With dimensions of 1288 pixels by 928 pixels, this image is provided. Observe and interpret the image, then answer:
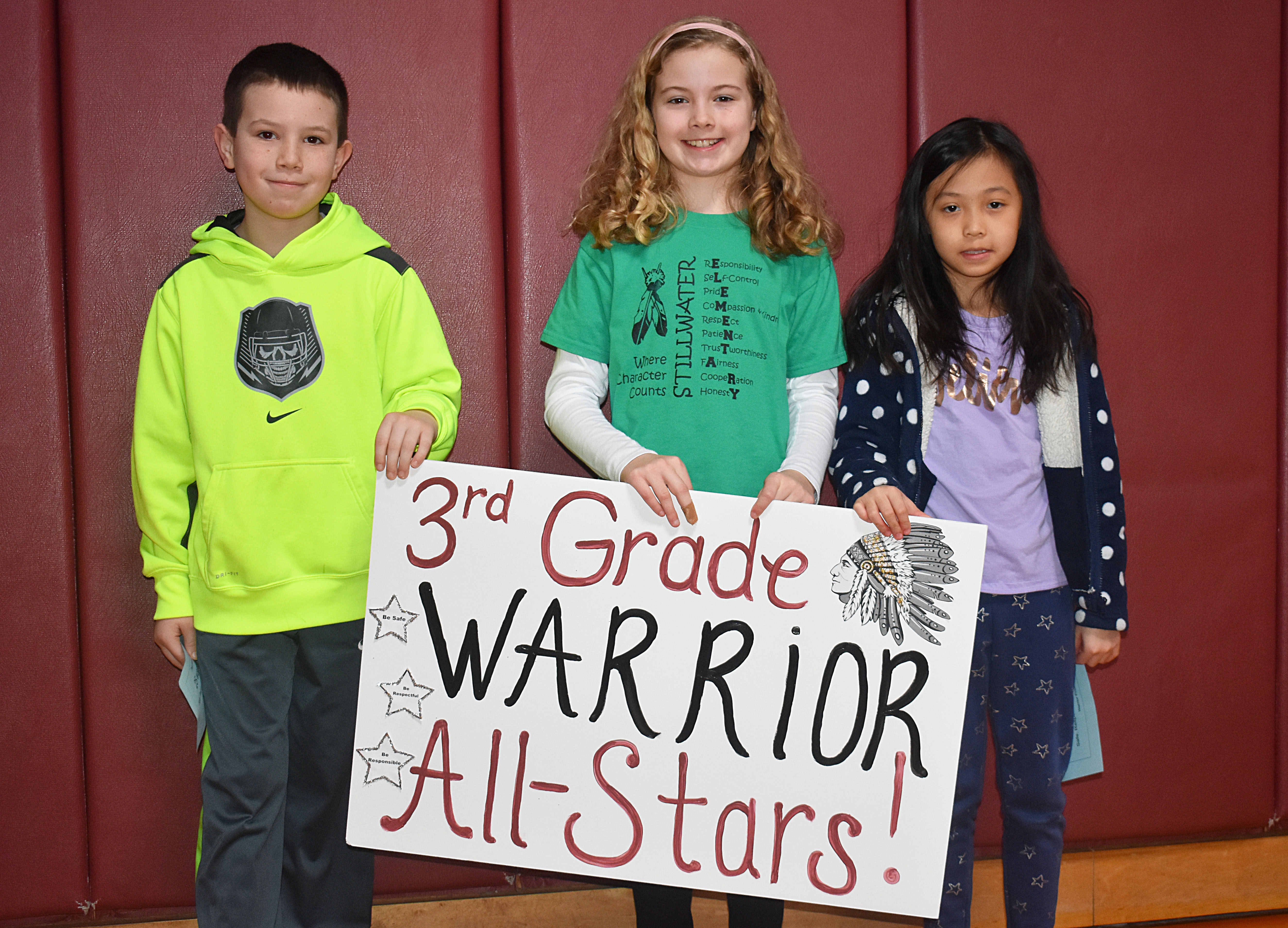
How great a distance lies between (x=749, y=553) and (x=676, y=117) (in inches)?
27.6

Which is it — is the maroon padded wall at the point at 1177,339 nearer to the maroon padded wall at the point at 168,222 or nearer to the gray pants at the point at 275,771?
the maroon padded wall at the point at 168,222

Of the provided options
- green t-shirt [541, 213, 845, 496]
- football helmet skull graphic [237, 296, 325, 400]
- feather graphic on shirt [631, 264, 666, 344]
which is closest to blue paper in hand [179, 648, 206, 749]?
football helmet skull graphic [237, 296, 325, 400]

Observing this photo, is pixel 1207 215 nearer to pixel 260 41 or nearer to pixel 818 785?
pixel 818 785

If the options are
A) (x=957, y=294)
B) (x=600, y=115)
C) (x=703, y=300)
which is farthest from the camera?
(x=600, y=115)

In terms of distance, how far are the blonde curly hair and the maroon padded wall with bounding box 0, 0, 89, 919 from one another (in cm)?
97

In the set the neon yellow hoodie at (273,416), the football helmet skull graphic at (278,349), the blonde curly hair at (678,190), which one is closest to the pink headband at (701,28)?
the blonde curly hair at (678,190)

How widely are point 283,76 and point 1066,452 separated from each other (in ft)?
4.56

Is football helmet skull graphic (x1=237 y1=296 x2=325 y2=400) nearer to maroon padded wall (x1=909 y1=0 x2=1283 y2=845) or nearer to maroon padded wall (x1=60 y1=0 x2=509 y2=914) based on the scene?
maroon padded wall (x1=60 y1=0 x2=509 y2=914)

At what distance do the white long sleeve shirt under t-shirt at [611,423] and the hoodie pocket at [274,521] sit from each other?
35 cm

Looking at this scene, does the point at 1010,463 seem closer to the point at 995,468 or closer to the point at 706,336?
the point at 995,468

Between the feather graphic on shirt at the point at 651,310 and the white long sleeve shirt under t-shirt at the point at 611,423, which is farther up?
the feather graphic on shirt at the point at 651,310

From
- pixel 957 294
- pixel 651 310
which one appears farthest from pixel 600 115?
pixel 957 294

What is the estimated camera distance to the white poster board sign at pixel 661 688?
1271 mm

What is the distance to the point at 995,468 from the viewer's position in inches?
55.3
